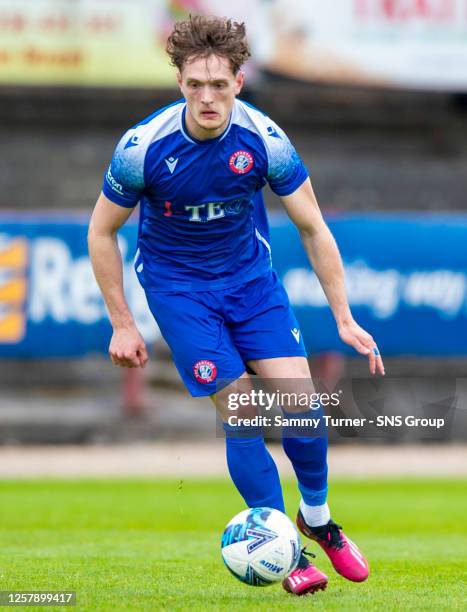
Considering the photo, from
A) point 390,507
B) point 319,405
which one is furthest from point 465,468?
point 319,405

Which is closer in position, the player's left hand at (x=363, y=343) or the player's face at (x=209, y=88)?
the player's face at (x=209, y=88)

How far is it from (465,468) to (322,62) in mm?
7067

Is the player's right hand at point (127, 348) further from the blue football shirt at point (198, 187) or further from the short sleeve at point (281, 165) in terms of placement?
the short sleeve at point (281, 165)

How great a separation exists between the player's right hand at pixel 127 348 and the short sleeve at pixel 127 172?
0.57 meters

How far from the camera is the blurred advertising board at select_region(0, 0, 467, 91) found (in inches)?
718

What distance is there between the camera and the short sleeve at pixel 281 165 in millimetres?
5836

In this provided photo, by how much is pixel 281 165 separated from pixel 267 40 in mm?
13060

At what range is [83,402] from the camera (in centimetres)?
1669

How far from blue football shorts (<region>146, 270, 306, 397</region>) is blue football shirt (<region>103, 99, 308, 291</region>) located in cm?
6

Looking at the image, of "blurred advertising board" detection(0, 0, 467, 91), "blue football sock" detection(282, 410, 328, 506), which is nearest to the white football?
"blue football sock" detection(282, 410, 328, 506)

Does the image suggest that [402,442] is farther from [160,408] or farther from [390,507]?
[390,507]

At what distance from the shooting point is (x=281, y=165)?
5.85m

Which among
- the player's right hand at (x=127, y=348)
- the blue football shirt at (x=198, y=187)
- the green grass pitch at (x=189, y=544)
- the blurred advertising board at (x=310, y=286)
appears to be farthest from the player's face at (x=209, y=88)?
the blurred advertising board at (x=310, y=286)

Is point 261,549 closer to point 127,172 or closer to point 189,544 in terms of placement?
point 127,172
